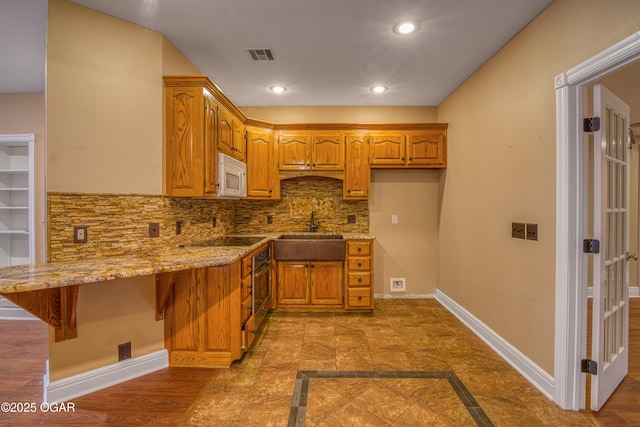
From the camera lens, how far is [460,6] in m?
1.99

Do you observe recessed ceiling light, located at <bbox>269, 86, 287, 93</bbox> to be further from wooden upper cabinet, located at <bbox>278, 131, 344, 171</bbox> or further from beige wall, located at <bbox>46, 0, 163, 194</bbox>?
beige wall, located at <bbox>46, 0, 163, 194</bbox>

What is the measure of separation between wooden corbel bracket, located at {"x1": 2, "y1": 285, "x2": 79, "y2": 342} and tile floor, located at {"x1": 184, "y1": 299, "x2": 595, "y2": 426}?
3.26 feet

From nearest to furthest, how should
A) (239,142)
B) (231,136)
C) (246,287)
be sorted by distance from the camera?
(246,287)
(231,136)
(239,142)

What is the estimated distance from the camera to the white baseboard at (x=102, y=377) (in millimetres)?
1862

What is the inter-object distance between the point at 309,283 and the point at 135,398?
191 cm

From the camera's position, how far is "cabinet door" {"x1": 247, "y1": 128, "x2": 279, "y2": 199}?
3.53 meters

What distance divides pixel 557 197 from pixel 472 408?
1440 mm

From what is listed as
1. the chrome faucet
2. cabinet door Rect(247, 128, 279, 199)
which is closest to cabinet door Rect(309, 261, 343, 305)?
the chrome faucet

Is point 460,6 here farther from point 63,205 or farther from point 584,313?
point 63,205

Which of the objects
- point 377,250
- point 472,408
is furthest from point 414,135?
point 472,408

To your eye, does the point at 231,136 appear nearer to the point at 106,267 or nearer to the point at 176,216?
the point at 176,216

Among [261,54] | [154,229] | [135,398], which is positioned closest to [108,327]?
[135,398]

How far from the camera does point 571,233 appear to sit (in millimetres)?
1760

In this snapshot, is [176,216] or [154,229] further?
[176,216]
